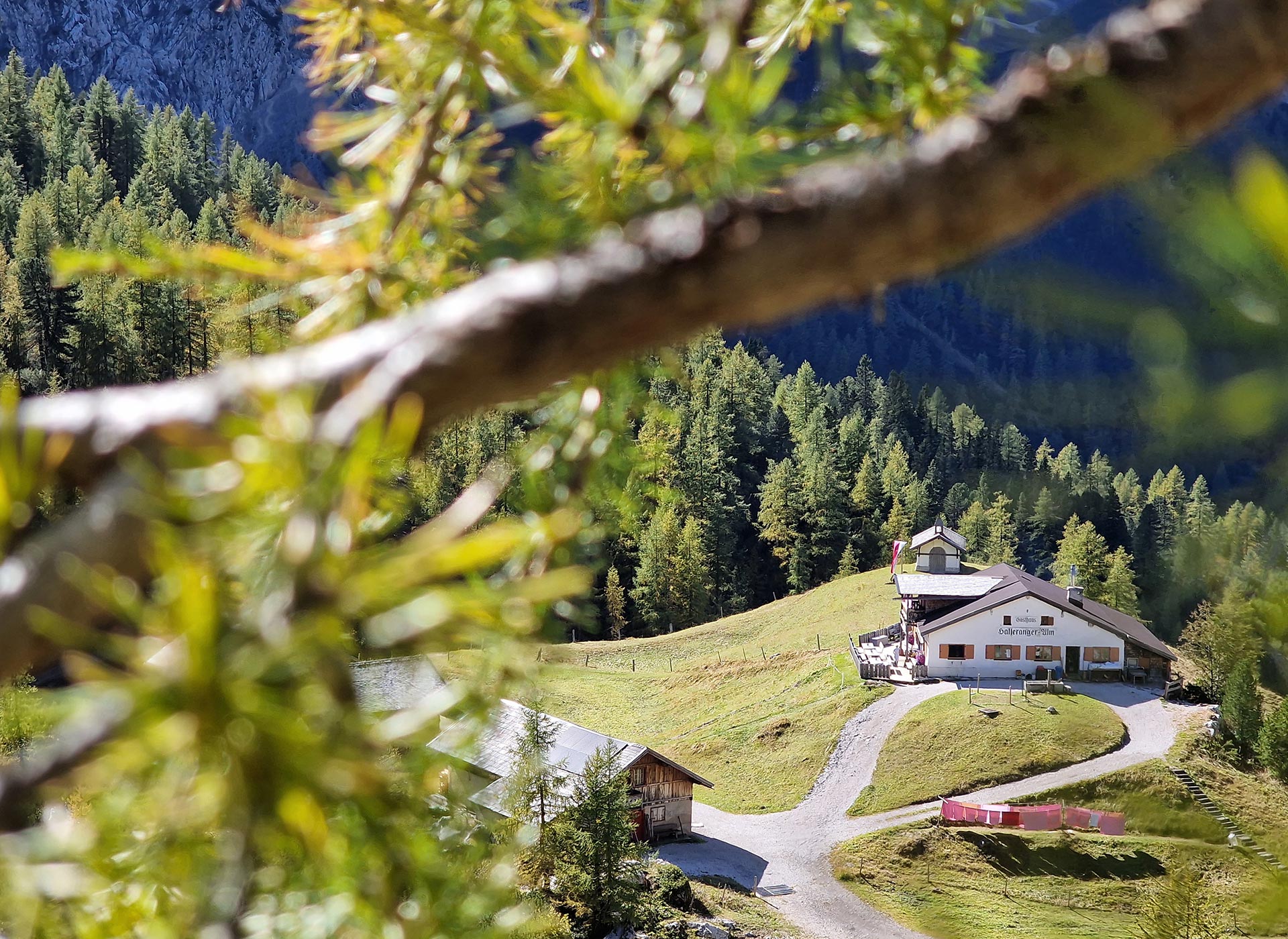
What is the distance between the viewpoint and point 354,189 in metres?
2.36

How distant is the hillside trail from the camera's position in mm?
26547

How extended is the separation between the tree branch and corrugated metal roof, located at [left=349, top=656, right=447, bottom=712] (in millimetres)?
466

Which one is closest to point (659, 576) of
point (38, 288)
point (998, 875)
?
point (998, 875)

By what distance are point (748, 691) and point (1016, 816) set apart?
17.2m

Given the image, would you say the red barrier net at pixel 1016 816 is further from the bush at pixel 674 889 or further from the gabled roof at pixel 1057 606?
the gabled roof at pixel 1057 606

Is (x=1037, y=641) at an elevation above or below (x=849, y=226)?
below

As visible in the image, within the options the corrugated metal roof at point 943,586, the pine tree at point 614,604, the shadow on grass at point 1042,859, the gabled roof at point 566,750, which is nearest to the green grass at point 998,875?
the shadow on grass at point 1042,859

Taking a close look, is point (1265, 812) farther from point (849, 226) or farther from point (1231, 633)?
point (849, 226)

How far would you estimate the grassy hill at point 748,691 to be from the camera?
121ft

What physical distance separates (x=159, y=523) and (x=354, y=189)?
5.52 feet

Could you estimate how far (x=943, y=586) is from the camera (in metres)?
45.9

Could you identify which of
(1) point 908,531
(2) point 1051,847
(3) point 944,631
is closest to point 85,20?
(1) point 908,531

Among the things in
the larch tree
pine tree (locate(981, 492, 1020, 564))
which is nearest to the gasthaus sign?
pine tree (locate(981, 492, 1020, 564))

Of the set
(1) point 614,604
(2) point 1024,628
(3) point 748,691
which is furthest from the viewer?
(1) point 614,604
